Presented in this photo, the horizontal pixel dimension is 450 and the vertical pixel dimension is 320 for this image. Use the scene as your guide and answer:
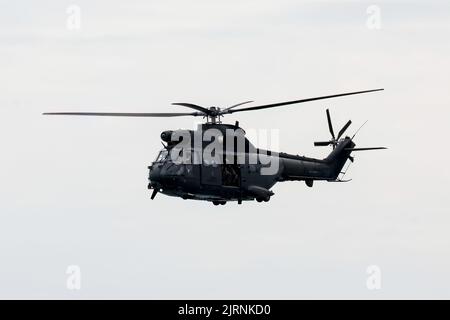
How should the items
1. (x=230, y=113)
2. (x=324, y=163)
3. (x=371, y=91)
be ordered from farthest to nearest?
(x=324, y=163), (x=230, y=113), (x=371, y=91)

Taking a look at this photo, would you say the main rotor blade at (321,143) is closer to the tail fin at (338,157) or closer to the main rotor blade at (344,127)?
the tail fin at (338,157)

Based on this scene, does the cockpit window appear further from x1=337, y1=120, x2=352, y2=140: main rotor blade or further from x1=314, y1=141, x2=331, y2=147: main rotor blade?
x1=337, y1=120, x2=352, y2=140: main rotor blade

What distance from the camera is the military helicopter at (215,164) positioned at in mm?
56812

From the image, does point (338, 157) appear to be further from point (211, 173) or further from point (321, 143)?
point (211, 173)

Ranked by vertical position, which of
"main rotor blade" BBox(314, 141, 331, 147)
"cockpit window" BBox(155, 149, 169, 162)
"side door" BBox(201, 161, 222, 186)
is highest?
"main rotor blade" BBox(314, 141, 331, 147)

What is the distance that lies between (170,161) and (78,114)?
5.65 metres

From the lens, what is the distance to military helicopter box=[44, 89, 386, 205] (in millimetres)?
56812

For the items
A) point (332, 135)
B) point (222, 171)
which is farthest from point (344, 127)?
point (222, 171)

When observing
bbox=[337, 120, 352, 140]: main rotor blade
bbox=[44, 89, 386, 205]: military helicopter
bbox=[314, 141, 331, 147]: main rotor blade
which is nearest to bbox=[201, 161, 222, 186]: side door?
bbox=[44, 89, 386, 205]: military helicopter

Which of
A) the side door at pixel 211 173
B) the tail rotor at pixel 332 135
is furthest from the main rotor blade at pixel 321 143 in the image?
the side door at pixel 211 173

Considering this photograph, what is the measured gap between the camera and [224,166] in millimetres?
58625

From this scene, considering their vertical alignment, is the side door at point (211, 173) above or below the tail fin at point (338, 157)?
below

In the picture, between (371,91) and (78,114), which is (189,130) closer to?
(78,114)

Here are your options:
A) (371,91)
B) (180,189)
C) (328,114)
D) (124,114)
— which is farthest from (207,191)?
(328,114)
